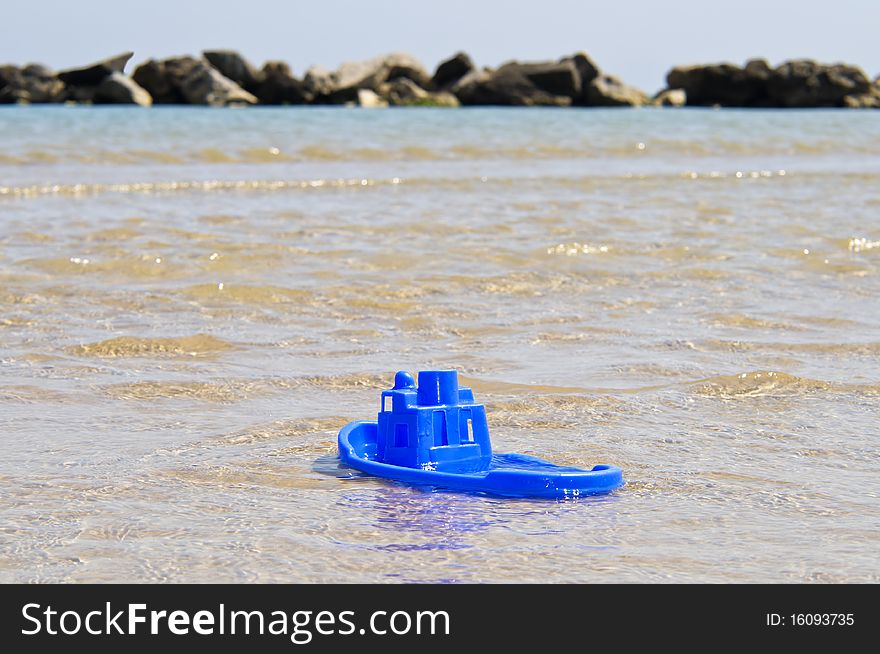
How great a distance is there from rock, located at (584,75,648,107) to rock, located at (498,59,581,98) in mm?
695

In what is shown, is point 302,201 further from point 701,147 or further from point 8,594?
point 701,147

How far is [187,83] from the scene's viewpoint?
51500mm

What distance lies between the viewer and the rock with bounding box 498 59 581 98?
174ft

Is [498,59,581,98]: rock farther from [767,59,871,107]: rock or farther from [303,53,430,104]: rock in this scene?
[767,59,871,107]: rock

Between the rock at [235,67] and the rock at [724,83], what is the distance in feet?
65.2

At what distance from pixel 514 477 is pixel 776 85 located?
58072 millimetres

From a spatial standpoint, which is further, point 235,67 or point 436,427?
point 235,67

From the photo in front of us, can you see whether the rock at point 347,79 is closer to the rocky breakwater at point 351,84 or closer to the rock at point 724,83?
the rocky breakwater at point 351,84

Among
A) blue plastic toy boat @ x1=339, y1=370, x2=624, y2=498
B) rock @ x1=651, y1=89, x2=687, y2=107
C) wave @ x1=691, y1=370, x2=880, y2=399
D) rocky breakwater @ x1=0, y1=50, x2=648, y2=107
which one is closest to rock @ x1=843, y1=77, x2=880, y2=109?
rock @ x1=651, y1=89, x2=687, y2=107

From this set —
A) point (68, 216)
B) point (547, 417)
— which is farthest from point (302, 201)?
point (547, 417)

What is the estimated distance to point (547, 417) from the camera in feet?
13.3

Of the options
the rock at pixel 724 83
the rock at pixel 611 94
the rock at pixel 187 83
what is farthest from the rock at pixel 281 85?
the rock at pixel 724 83

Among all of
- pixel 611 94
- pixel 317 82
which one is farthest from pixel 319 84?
pixel 611 94

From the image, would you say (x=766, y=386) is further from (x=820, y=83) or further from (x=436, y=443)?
(x=820, y=83)
